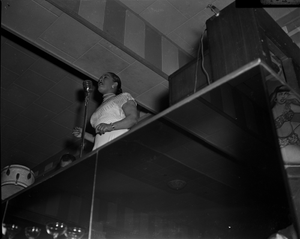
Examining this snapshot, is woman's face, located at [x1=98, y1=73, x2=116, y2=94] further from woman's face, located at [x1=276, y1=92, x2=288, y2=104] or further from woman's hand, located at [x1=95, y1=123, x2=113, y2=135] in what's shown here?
woman's face, located at [x1=276, y1=92, x2=288, y2=104]

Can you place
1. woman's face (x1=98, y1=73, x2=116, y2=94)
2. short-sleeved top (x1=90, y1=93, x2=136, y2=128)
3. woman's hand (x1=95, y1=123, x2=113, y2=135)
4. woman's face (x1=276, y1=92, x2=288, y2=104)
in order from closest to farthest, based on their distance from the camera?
woman's face (x1=276, y1=92, x2=288, y2=104)
woman's hand (x1=95, y1=123, x2=113, y2=135)
short-sleeved top (x1=90, y1=93, x2=136, y2=128)
woman's face (x1=98, y1=73, x2=116, y2=94)

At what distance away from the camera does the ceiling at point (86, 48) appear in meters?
2.79

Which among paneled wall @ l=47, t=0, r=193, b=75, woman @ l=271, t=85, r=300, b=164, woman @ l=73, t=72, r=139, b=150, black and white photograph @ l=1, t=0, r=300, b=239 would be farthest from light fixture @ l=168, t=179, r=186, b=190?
paneled wall @ l=47, t=0, r=193, b=75

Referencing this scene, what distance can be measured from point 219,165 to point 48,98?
275 cm

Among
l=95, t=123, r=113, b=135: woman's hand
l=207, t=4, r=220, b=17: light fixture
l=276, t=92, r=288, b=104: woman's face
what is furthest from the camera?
l=95, t=123, r=113, b=135: woman's hand

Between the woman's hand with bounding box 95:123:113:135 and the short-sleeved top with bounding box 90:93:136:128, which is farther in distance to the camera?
the short-sleeved top with bounding box 90:93:136:128

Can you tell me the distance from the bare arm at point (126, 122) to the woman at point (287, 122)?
0.86 metres

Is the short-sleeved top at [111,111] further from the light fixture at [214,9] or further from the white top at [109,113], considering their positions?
the light fixture at [214,9]

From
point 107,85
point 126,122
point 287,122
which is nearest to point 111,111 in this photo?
point 126,122

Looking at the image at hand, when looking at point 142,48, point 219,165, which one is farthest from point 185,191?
point 142,48

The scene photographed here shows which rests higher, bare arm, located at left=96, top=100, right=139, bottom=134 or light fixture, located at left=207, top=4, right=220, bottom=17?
light fixture, located at left=207, top=4, right=220, bottom=17

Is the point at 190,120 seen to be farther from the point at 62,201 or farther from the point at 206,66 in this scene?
the point at 62,201

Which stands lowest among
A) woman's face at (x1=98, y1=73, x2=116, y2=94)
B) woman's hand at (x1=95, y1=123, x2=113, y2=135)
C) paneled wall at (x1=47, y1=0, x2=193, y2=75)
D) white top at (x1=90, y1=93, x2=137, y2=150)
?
woman's hand at (x1=95, y1=123, x2=113, y2=135)

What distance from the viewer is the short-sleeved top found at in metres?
1.99
